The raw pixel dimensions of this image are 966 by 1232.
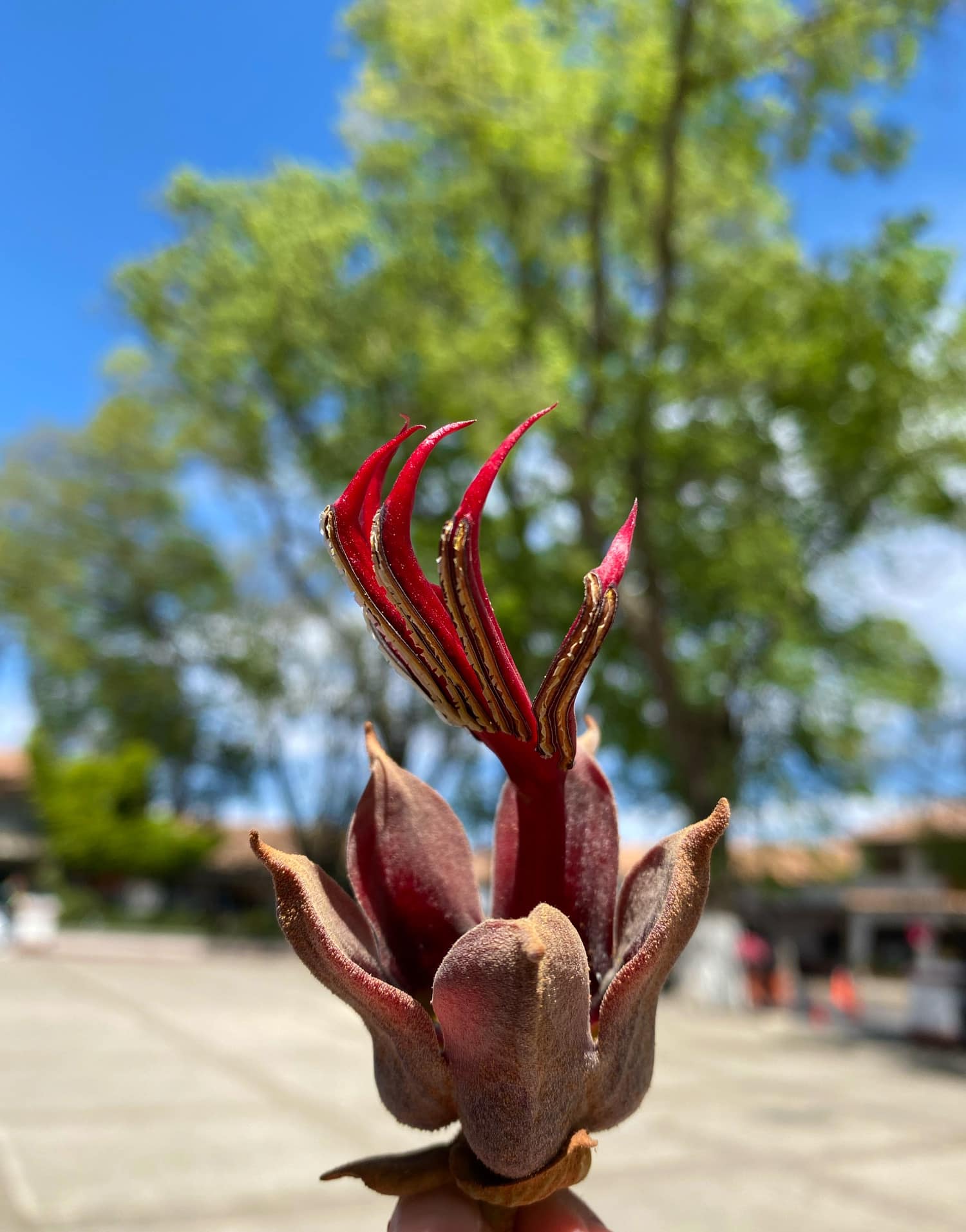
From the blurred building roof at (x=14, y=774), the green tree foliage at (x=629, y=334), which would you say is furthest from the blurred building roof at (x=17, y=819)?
the green tree foliage at (x=629, y=334)

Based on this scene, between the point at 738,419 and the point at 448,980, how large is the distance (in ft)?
34.4

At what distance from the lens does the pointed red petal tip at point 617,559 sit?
2.13ft

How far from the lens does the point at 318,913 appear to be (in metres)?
0.65

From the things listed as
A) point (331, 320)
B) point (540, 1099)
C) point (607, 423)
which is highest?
point (331, 320)

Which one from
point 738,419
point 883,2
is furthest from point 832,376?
point 883,2

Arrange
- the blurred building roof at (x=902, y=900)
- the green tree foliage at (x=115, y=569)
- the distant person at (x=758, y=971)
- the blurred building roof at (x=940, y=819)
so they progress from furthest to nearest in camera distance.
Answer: the blurred building roof at (x=902, y=900) < the green tree foliage at (x=115, y=569) < the blurred building roof at (x=940, y=819) < the distant person at (x=758, y=971)

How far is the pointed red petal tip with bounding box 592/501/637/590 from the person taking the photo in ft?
2.13

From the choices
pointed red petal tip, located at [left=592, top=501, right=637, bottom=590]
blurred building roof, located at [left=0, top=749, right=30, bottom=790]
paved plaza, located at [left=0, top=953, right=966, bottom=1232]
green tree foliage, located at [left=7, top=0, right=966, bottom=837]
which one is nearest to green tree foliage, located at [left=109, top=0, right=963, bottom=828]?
green tree foliage, located at [left=7, top=0, right=966, bottom=837]

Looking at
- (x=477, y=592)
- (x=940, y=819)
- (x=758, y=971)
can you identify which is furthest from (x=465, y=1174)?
(x=940, y=819)

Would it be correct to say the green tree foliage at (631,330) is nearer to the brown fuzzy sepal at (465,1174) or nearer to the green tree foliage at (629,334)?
the green tree foliage at (629,334)

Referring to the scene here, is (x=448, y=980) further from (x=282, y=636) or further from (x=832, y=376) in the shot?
(x=282, y=636)

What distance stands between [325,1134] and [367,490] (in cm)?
348

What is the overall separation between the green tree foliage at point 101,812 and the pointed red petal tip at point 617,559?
75.4 ft

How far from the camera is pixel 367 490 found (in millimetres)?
683
